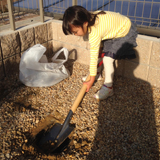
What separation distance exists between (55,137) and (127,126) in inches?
32.5

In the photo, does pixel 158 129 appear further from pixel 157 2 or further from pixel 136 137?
pixel 157 2

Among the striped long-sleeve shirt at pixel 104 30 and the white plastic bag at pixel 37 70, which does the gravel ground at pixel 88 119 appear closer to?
the white plastic bag at pixel 37 70

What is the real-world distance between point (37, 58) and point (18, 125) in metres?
0.99

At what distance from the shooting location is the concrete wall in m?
2.95

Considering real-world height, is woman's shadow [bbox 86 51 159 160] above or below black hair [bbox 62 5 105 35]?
below

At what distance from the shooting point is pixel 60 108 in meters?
2.72

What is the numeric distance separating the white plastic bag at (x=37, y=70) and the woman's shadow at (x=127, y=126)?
83cm

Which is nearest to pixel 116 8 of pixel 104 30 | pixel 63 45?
pixel 63 45

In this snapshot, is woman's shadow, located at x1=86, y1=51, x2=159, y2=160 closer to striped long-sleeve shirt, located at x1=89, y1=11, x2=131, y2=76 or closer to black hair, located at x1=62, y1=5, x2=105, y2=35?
striped long-sleeve shirt, located at x1=89, y1=11, x2=131, y2=76

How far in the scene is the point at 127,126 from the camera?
2420 millimetres

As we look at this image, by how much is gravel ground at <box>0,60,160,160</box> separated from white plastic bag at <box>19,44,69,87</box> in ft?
0.34

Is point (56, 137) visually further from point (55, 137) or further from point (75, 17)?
point (75, 17)

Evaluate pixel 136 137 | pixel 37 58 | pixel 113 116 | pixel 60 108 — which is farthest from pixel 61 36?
pixel 136 137

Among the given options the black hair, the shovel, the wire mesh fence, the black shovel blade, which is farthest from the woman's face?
the wire mesh fence
